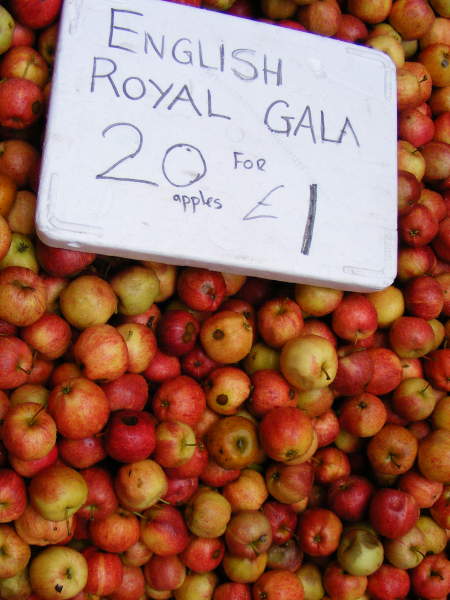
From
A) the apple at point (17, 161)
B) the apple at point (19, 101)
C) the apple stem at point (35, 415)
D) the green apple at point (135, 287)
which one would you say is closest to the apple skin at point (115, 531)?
the apple stem at point (35, 415)

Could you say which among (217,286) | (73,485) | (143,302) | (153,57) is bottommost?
(73,485)

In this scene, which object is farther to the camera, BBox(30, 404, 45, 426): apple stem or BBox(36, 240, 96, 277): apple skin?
BBox(36, 240, 96, 277): apple skin

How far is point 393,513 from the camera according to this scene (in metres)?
2.23

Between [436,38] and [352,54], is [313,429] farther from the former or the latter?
[436,38]

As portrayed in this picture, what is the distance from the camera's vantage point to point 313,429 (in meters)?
2.27

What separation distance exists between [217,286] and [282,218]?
371 mm

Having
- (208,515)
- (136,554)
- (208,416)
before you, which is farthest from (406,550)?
(136,554)

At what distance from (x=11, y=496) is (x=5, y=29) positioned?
1.73 m

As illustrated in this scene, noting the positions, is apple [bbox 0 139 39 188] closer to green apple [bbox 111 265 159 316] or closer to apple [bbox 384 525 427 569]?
green apple [bbox 111 265 159 316]

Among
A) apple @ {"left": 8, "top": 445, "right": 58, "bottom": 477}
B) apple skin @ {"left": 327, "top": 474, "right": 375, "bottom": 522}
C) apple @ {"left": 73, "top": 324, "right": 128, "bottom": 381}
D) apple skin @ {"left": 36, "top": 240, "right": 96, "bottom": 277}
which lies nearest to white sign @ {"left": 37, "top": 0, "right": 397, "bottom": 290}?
apple skin @ {"left": 36, "top": 240, "right": 96, "bottom": 277}

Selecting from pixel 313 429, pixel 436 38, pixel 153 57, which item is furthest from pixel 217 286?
pixel 436 38

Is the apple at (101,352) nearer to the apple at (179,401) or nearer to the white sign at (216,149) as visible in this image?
the apple at (179,401)

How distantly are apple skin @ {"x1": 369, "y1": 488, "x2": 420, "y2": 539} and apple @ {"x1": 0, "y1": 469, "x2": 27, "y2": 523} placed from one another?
129 centimetres

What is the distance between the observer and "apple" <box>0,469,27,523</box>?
184cm
